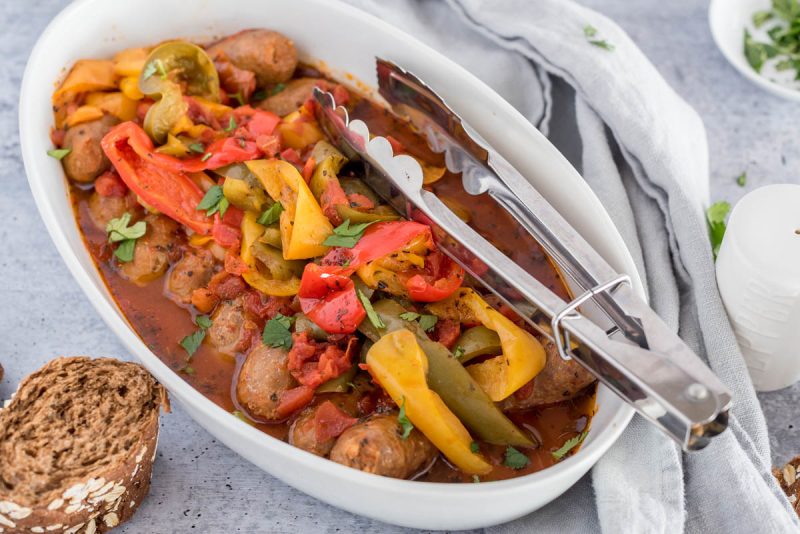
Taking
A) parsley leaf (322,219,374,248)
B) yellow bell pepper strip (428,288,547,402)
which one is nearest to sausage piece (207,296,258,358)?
parsley leaf (322,219,374,248)

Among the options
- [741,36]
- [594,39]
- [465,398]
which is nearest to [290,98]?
[594,39]

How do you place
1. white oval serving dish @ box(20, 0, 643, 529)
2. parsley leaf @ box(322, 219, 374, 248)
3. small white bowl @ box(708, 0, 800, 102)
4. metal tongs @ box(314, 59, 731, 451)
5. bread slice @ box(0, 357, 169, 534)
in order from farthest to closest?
small white bowl @ box(708, 0, 800, 102) → parsley leaf @ box(322, 219, 374, 248) → bread slice @ box(0, 357, 169, 534) → white oval serving dish @ box(20, 0, 643, 529) → metal tongs @ box(314, 59, 731, 451)

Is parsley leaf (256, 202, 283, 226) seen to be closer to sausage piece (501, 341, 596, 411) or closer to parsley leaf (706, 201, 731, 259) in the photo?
sausage piece (501, 341, 596, 411)

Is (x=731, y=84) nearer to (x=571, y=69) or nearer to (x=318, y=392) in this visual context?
(x=571, y=69)

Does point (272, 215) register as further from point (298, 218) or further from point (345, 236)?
point (345, 236)

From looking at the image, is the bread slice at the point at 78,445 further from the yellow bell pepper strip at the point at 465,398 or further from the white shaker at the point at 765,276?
the white shaker at the point at 765,276

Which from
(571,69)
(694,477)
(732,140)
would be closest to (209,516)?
(694,477)

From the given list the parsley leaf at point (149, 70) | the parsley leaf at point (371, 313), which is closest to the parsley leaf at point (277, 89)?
the parsley leaf at point (149, 70)
